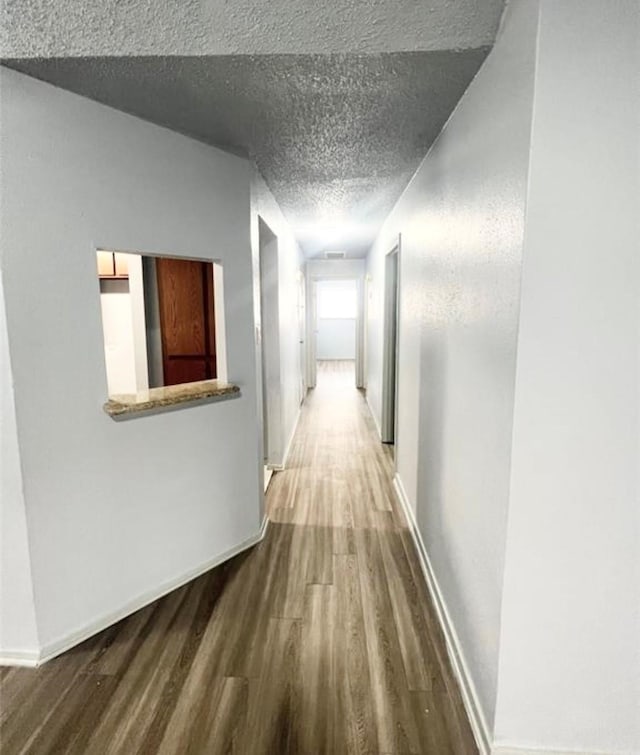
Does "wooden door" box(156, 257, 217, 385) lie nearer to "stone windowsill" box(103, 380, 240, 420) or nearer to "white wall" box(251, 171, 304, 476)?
"white wall" box(251, 171, 304, 476)

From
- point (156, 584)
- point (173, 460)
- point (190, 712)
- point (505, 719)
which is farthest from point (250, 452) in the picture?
point (505, 719)

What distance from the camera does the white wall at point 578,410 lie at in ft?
3.39

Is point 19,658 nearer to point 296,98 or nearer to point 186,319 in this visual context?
point 186,319

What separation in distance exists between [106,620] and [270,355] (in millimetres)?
2196

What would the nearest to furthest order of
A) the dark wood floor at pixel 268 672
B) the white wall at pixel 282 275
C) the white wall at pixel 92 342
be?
the dark wood floor at pixel 268 672, the white wall at pixel 92 342, the white wall at pixel 282 275

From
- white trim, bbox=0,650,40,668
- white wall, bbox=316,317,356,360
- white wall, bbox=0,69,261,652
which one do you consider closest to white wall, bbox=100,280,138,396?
white wall, bbox=0,69,261,652

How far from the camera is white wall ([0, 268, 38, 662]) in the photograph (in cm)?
159

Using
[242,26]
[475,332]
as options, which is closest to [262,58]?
[242,26]

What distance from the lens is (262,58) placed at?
4.59ft

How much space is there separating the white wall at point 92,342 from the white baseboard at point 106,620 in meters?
0.01

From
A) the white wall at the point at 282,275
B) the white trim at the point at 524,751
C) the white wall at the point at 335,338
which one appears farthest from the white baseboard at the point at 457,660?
the white wall at the point at 335,338

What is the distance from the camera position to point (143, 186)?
6.15ft

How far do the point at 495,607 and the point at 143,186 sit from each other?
210 cm

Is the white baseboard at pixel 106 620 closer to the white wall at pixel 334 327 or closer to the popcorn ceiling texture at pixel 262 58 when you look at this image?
the popcorn ceiling texture at pixel 262 58
